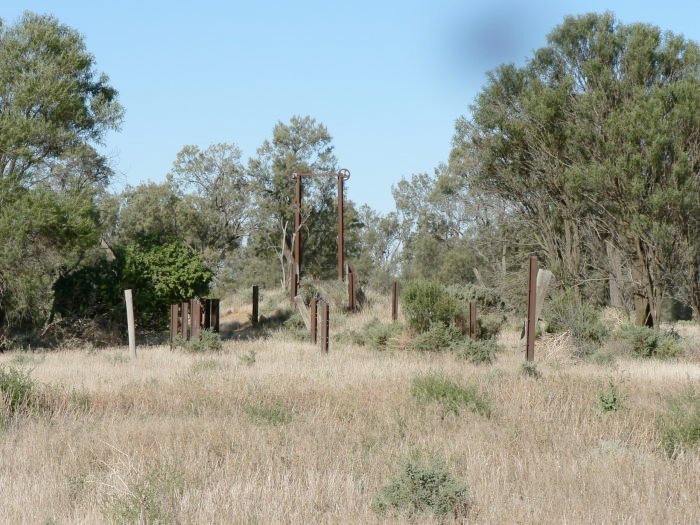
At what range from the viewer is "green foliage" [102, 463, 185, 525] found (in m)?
5.84

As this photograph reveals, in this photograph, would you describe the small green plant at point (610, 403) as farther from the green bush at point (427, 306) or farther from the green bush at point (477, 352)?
the green bush at point (427, 306)

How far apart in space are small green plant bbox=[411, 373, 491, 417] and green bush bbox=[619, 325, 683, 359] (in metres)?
9.65

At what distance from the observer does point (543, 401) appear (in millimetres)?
10836

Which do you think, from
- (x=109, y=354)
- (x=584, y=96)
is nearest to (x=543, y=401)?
(x=109, y=354)

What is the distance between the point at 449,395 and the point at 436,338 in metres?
9.98

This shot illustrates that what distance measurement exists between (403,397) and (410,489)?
4.94 metres

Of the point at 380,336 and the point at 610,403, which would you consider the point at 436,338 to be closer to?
the point at 380,336

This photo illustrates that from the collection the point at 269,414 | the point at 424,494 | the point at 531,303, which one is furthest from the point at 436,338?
the point at 424,494

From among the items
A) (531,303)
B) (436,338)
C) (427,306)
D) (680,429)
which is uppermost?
(531,303)

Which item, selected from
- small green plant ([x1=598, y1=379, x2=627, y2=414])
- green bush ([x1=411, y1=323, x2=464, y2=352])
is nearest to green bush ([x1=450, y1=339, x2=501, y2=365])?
green bush ([x1=411, y1=323, x2=464, y2=352])

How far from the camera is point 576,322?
65.8 feet

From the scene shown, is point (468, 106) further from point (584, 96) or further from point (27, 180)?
point (27, 180)

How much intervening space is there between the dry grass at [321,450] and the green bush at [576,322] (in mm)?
5779

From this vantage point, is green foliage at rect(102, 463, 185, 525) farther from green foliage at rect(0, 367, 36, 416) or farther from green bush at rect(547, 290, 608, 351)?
green bush at rect(547, 290, 608, 351)
